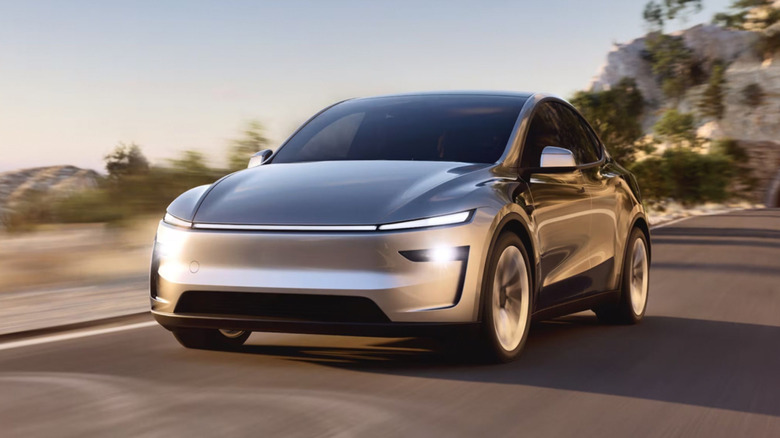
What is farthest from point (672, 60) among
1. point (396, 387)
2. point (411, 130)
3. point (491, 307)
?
point (396, 387)

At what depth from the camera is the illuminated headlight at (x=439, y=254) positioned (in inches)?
226

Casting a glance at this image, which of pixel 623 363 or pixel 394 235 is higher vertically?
pixel 394 235

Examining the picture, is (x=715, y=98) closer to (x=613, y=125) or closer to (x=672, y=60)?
(x=672, y=60)

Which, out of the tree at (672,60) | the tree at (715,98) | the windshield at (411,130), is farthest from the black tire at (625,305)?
the tree at (672,60)

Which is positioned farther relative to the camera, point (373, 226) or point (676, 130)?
point (676, 130)

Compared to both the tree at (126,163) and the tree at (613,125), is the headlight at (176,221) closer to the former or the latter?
the tree at (126,163)

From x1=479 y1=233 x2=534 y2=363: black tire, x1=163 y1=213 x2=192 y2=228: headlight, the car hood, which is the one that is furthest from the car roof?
x1=163 y1=213 x2=192 y2=228: headlight

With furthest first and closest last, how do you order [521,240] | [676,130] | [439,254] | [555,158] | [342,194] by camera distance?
1. [676,130]
2. [555,158]
3. [521,240]
4. [342,194]
5. [439,254]

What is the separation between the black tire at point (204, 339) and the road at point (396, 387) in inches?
4.3

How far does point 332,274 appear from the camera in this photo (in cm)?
571

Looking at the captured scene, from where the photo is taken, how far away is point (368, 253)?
18.7 ft

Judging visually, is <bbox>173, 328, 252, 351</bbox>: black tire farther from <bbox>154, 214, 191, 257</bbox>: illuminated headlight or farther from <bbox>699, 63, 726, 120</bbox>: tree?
<bbox>699, 63, 726, 120</bbox>: tree

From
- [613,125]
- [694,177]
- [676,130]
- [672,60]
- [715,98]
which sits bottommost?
[715,98]

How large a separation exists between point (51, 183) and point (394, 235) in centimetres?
1017
